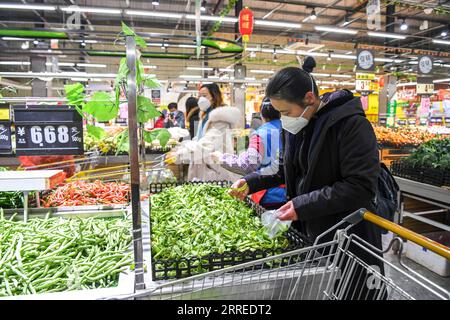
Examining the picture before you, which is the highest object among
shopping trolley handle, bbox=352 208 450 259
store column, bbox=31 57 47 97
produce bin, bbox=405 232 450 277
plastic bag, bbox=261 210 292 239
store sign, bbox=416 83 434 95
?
store column, bbox=31 57 47 97

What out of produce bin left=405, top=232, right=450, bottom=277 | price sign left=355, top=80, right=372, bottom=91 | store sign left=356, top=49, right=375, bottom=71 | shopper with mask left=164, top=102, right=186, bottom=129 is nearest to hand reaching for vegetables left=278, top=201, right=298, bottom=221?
produce bin left=405, top=232, right=450, bottom=277

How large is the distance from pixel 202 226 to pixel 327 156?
79cm

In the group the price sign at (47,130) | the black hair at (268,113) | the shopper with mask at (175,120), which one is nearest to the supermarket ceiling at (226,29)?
the shopper with mask at (175,120)

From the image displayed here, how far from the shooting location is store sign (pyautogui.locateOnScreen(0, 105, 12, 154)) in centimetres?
253

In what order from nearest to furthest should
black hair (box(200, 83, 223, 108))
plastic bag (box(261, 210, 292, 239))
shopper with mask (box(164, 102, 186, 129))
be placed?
plastic bag (box(261, 210, 292, 239)) → black hair (box(200, 83, 223, 108)) → shopper with mask (box(164, 102, 186, 129))

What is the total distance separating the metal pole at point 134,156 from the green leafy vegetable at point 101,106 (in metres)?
0.49

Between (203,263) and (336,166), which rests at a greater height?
(336,166)

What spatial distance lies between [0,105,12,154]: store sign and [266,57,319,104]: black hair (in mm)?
2031

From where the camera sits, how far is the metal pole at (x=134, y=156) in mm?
→ 1294

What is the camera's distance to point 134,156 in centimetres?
132

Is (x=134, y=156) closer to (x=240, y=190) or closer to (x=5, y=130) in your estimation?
(x=240, y=190)

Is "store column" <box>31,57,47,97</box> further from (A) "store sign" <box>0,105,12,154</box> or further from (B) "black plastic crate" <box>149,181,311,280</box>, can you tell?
(B) "black plastic crate" <box>149,181,311,280</box>

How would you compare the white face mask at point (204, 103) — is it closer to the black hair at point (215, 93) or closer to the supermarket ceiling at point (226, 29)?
the black hair at point (215, 93)

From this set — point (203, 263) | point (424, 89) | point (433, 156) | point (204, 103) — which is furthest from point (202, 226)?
point (424, 89)
